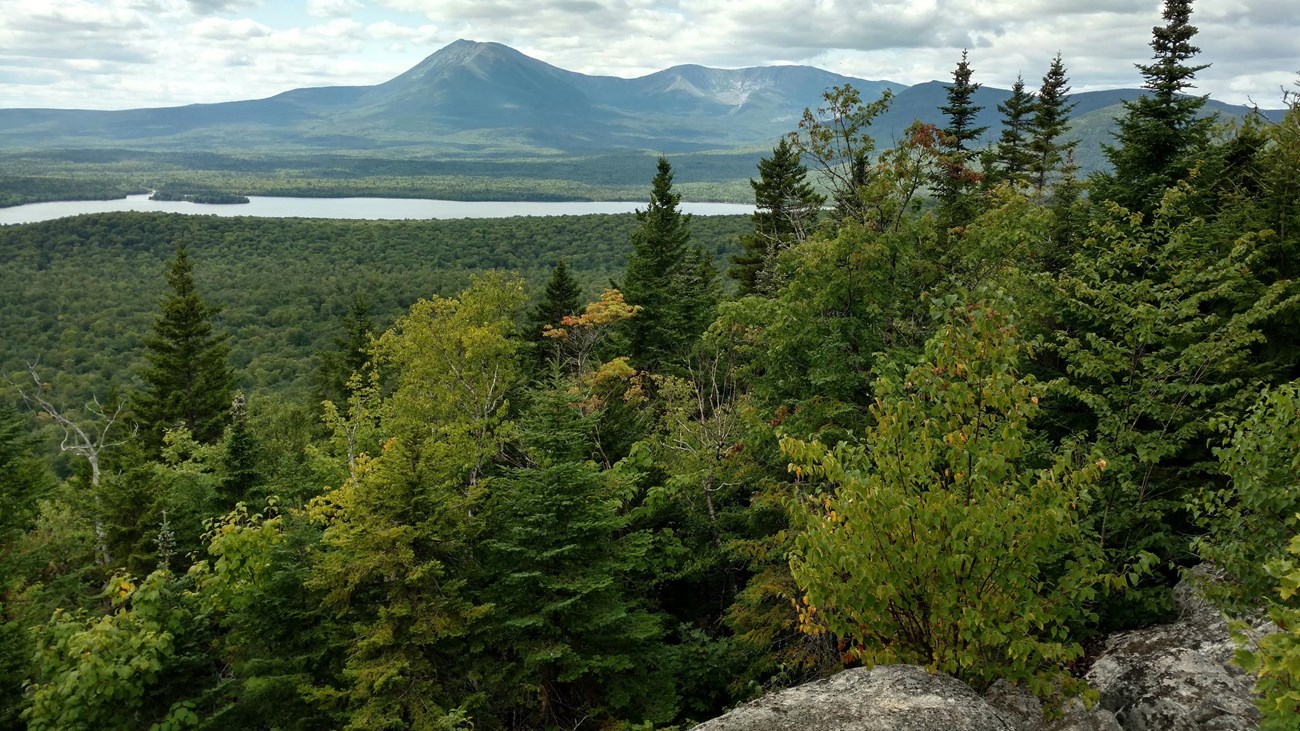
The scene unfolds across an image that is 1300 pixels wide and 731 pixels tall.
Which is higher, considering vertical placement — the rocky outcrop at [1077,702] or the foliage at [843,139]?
the foliage at [843,139]

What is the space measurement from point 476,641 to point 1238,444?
31.0 ft

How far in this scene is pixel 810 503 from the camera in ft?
27.8

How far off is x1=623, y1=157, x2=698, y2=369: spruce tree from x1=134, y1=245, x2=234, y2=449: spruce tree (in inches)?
730

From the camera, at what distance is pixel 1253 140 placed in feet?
50.5

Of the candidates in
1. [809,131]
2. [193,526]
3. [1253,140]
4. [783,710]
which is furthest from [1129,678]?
[193,526]

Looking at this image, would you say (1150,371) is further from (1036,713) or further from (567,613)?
(567,613)

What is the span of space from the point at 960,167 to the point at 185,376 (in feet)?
104

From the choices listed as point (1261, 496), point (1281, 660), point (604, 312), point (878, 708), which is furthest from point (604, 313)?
point (1281, 660)

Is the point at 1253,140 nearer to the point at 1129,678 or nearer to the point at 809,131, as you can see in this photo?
the point at 809,131

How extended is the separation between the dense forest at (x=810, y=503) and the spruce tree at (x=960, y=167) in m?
0.52

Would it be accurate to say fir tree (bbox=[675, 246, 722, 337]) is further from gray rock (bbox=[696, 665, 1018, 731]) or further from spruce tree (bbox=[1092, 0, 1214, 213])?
gray rock (bbox=[696, 665, 1018, 731])

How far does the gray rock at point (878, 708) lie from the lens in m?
5.52

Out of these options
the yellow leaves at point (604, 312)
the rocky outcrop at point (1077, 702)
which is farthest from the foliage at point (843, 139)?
the yellow leaves at point (604, 312)

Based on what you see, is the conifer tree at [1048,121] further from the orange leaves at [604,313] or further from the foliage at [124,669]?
the foliage at [124,669]
